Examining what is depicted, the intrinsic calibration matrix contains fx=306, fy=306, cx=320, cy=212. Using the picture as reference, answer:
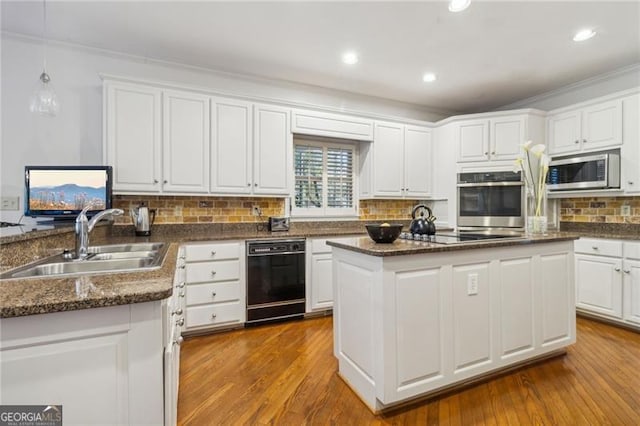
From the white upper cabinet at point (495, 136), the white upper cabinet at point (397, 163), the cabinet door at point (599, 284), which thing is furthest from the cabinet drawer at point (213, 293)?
the cabinet door at point (599, 284)

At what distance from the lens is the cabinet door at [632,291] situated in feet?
9.01

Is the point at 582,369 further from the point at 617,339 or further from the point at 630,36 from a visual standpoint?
the point at 630,36

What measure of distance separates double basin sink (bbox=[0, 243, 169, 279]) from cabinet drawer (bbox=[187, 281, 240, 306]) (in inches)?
27.4

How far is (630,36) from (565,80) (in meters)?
0.89

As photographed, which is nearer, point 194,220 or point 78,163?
point 78,163

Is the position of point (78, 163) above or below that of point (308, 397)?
above

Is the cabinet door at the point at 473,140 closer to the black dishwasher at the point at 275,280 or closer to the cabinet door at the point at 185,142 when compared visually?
the black dishwasher at the point at 275,280

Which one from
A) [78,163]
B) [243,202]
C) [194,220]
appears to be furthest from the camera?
[243,202]

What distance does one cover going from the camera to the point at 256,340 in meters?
2.66

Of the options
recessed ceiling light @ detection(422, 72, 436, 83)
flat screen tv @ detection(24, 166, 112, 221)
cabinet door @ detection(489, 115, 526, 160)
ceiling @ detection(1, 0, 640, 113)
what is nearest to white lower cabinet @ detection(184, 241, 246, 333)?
flat screen tv @ detection(24, 166, 112, 221)

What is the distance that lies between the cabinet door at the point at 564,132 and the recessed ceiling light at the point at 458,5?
2137 millimetres

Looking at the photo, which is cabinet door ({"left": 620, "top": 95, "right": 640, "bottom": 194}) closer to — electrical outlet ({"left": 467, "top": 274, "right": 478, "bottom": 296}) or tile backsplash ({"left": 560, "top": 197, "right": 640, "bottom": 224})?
tile backsplash ({"left": 560, "top": 197, "right": 640, "bottom": 224})

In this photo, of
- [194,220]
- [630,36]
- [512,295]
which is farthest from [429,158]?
[194,220]

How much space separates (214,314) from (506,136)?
382cm
